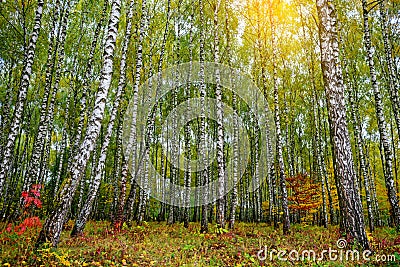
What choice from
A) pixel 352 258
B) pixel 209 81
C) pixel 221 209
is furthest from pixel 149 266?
pixel 209 81

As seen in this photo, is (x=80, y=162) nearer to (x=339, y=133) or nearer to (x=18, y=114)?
(x=18, y=114)

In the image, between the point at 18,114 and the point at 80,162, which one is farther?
the point at 18,114

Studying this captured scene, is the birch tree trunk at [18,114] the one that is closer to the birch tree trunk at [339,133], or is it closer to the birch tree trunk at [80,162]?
the birch tree trunk at [80,162]

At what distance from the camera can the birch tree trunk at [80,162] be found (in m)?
6.84

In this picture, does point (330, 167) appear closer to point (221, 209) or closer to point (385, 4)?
point (385, 4)

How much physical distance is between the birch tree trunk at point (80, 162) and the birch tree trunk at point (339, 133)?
633cm

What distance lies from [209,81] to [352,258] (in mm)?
21166

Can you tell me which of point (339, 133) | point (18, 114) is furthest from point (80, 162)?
point (339, 133)

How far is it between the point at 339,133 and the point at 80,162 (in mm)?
7137

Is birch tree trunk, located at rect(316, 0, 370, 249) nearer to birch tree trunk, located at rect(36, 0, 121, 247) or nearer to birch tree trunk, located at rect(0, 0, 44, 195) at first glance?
birch tree trunk, located at rect(36, 0, 121, 247)

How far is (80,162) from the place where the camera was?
7.42 meters

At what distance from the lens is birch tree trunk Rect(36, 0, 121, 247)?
684 cm

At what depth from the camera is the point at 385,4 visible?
16.8 metres

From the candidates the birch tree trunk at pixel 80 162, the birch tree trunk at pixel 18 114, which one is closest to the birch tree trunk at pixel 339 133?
the birch tree trunk at pixel 80 162
